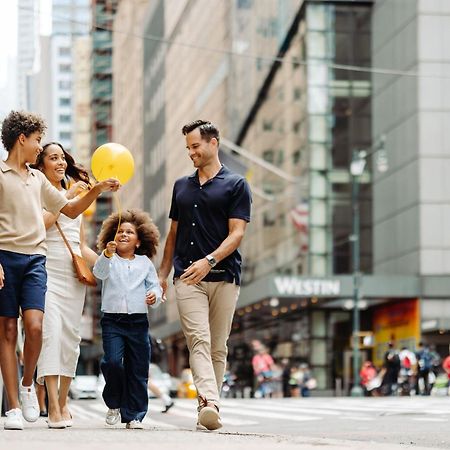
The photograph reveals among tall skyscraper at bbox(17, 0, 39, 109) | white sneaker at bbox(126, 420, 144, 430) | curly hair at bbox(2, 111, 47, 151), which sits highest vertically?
tall skyscraper at bbox(17, 0, 39, 109)

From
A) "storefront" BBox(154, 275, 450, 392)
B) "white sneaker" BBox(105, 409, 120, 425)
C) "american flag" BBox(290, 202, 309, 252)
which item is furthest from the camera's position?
"american flag" BBox(290, 202, 309, 252)

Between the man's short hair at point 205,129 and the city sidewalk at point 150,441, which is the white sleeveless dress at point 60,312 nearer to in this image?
the city sidewalk at point 150,441

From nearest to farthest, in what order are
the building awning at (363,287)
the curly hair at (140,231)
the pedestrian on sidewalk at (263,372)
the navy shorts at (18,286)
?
the navy shorts at (18,286) → the curly hair at (140,231) → the pedestrian on sidewalk at (263,372) → the building awning at (363,287)

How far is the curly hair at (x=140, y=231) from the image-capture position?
364 inches

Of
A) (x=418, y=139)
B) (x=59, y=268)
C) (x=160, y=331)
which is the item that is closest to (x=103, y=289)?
(x=59, y=268)

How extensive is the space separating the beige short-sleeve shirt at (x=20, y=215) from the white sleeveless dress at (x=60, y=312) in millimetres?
724

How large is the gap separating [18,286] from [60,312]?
0.86 m

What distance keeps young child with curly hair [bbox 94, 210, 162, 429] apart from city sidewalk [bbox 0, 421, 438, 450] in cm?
80

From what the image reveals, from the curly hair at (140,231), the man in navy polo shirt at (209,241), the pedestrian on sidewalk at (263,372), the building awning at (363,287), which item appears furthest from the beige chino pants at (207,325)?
the building awning at (363,287)

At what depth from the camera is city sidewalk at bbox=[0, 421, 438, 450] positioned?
6.54 m

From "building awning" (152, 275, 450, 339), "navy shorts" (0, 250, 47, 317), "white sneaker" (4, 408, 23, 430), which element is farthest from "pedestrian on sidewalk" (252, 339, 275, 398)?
"white sneaker" (4, 408, 23, 430)

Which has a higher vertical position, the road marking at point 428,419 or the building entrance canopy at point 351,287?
the building entrance canopy at point 351,287

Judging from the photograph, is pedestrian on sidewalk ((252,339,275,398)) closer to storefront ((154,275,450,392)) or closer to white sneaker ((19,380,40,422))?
storefront ((154,275,450,392))

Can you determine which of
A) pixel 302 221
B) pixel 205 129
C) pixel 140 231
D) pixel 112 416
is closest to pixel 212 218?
pixel 205 129
